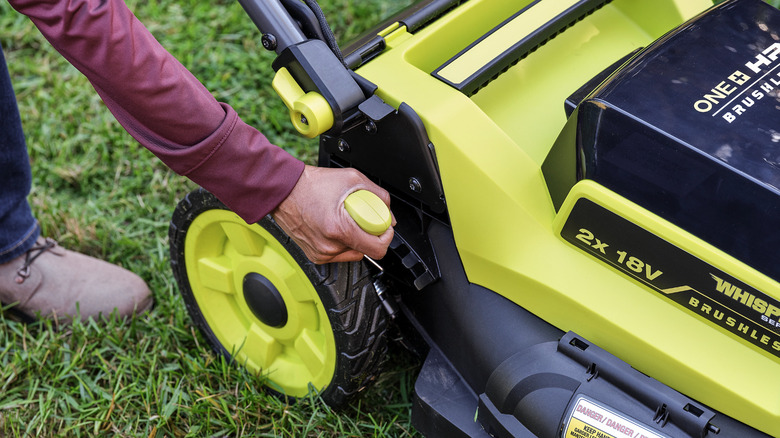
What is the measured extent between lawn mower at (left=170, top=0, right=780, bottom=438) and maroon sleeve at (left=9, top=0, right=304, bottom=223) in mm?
89

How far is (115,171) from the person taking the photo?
2.03 metres

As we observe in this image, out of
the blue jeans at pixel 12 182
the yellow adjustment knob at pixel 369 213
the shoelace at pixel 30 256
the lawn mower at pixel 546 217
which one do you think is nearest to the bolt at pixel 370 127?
the lawn mower at pixel 546 217

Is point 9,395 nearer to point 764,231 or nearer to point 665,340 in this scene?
point 665,340

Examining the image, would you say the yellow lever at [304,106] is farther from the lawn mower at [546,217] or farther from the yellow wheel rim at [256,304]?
the yellow wheel rim at [256,304]

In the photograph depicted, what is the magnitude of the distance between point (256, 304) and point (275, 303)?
0.06m

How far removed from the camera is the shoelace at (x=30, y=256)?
1647mm

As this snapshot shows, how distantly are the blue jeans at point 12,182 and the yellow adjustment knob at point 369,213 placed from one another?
76cm

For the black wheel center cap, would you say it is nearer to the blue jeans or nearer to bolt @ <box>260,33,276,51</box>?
bolt @ <box>260,33,276,51</box>

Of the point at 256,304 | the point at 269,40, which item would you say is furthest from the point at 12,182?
the point at 269,40

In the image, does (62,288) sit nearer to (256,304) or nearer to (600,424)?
(256,304)

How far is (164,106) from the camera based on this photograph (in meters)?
1.05

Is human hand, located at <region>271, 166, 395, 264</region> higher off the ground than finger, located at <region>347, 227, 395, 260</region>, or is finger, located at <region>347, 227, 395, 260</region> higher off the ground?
human hand, located at <region>271, 166, 395, 264</region>

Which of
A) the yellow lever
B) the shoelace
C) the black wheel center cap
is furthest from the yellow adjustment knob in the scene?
the shoelace

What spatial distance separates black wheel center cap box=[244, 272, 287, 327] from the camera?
135cm
